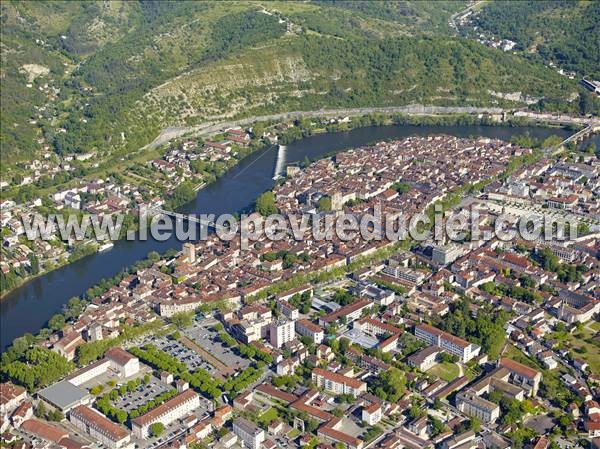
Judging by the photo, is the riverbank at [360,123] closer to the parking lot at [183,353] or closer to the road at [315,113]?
the road at [315,113]

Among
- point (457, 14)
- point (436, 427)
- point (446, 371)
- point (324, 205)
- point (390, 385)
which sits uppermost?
point (457, 14)

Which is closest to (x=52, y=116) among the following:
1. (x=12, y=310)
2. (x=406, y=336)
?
(x=12, y=310)

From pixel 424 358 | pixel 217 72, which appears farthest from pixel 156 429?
pixel 217 72

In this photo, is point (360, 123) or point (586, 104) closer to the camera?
point (586, 104)

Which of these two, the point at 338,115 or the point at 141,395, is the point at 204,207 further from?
the point at 338,115

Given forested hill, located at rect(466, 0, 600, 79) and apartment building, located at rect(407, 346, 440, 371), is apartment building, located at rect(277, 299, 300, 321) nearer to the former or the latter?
apartment building, located at rect(407, 346, 440, 371)

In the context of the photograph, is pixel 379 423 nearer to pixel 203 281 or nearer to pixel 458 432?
pixel 458 432
